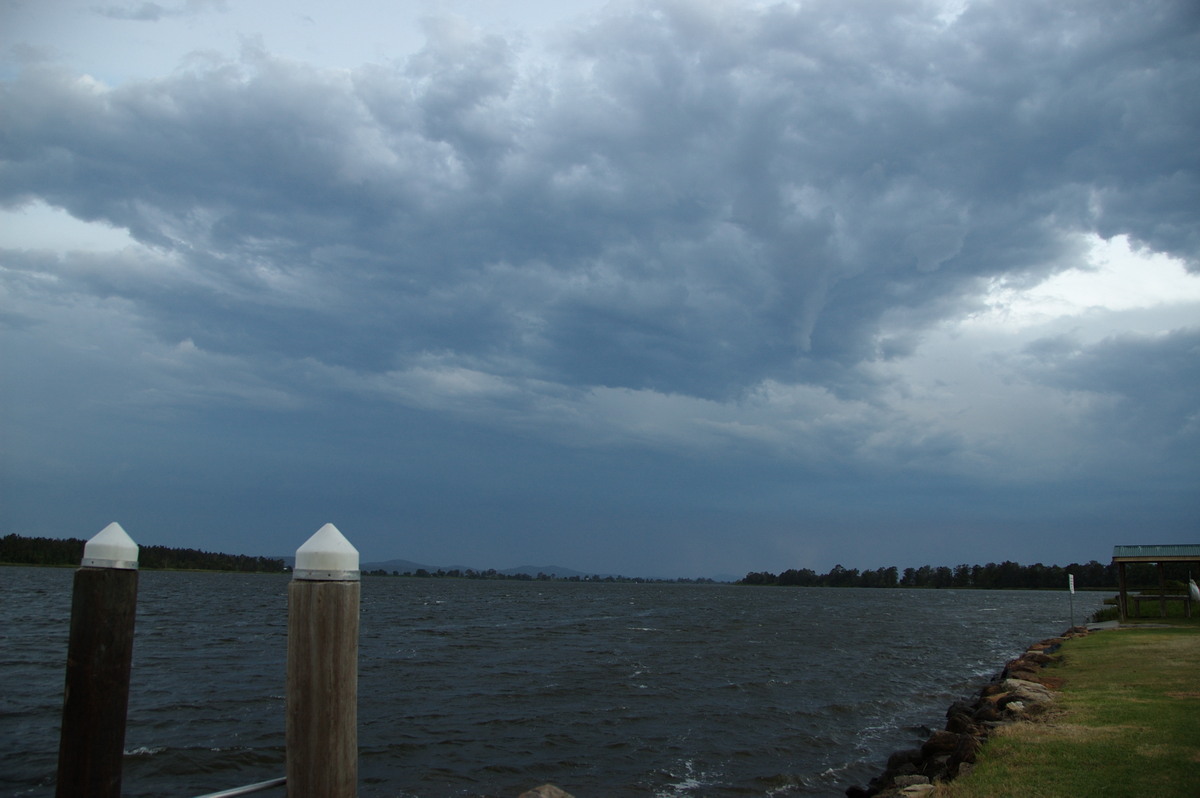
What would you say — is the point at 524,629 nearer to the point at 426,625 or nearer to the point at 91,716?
the point at 426,625

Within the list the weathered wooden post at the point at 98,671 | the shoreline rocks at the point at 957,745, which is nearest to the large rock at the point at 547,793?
the weathered wooden post at the point at 98,671

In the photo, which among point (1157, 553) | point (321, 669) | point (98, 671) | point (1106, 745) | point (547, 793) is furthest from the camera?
point (1157, 553)

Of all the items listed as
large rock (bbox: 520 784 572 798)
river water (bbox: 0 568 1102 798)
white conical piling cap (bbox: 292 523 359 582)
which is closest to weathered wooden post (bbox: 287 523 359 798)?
white conical piling cap (bbox: 292 523 359 582)

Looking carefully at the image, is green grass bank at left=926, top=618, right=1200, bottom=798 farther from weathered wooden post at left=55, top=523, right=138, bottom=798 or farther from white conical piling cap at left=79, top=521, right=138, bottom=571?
white conical piling cap at left=79, top=521, right=138, bottom=571

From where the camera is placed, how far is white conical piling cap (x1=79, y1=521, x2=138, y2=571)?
392cm

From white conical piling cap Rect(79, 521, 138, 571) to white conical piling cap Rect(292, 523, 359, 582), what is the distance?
952 mm

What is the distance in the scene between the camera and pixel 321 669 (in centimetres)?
367

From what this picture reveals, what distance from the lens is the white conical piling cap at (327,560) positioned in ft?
12.0

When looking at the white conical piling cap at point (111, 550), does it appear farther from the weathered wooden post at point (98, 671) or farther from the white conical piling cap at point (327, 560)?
the white conical piling cap at point (327, 560)

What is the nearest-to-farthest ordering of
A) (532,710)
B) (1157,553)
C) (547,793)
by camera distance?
(547,793)
(532,710)
(1157,553)

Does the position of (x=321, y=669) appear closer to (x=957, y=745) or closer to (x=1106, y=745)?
(x=1106, y=745)

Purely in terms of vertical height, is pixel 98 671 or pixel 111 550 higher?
pixel 111 550

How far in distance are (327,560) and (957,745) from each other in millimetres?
13084

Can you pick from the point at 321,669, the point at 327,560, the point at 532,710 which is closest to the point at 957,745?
the point at 532,710
